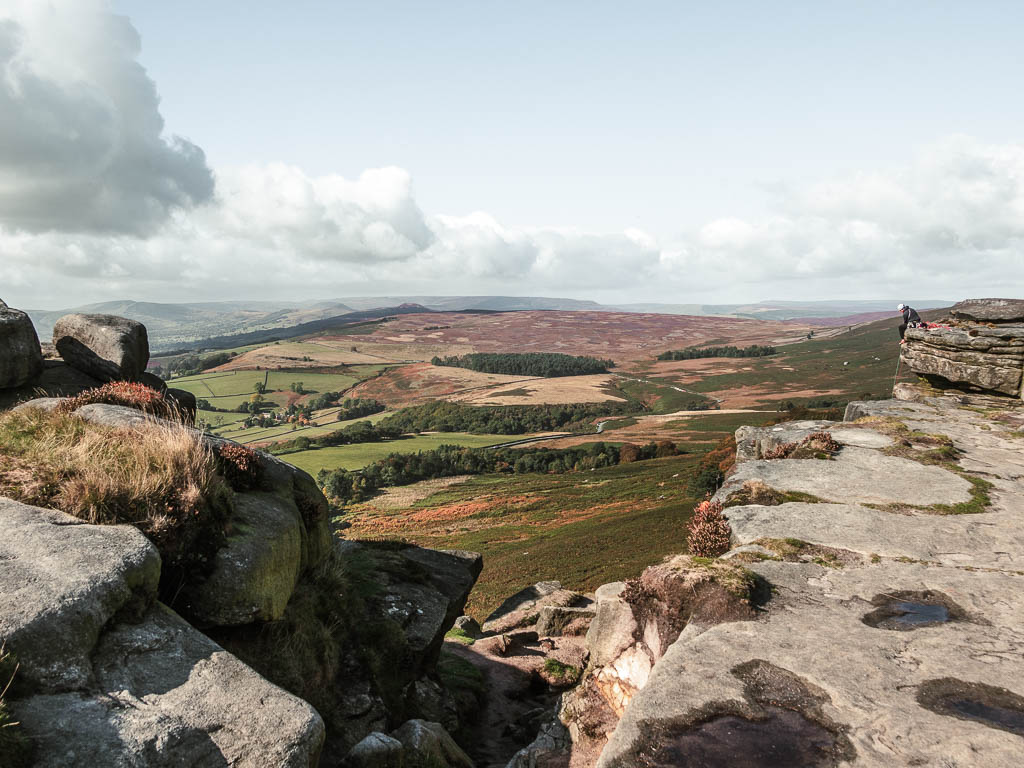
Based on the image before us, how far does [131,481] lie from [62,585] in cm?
231

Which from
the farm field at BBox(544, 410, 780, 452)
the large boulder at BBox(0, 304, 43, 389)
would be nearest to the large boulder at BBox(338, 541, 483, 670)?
the large boulder at BBox(0, 304, 43, 389)

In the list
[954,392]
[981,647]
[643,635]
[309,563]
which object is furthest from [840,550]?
[954,392]

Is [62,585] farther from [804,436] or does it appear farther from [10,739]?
[804,436]

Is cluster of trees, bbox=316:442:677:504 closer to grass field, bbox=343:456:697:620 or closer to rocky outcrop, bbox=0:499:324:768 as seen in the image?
grass field, bbox=343:456:697:620

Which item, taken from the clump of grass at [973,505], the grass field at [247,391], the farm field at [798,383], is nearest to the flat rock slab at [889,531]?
the clump of grass at [973,505]

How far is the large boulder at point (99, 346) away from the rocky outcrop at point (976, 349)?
29.0m

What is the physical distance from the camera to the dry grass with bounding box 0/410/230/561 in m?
8.08

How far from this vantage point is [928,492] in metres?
12.3

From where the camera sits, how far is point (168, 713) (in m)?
5.96

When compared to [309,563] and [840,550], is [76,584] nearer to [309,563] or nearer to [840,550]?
[309,563]

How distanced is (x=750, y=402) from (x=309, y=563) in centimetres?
16253

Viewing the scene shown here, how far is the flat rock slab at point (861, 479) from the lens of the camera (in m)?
12.1

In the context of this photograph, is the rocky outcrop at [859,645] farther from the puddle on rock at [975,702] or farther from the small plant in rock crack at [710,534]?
the small plant in rock crack at [710,534]

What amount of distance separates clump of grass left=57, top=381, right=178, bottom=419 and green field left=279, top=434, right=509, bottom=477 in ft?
315
